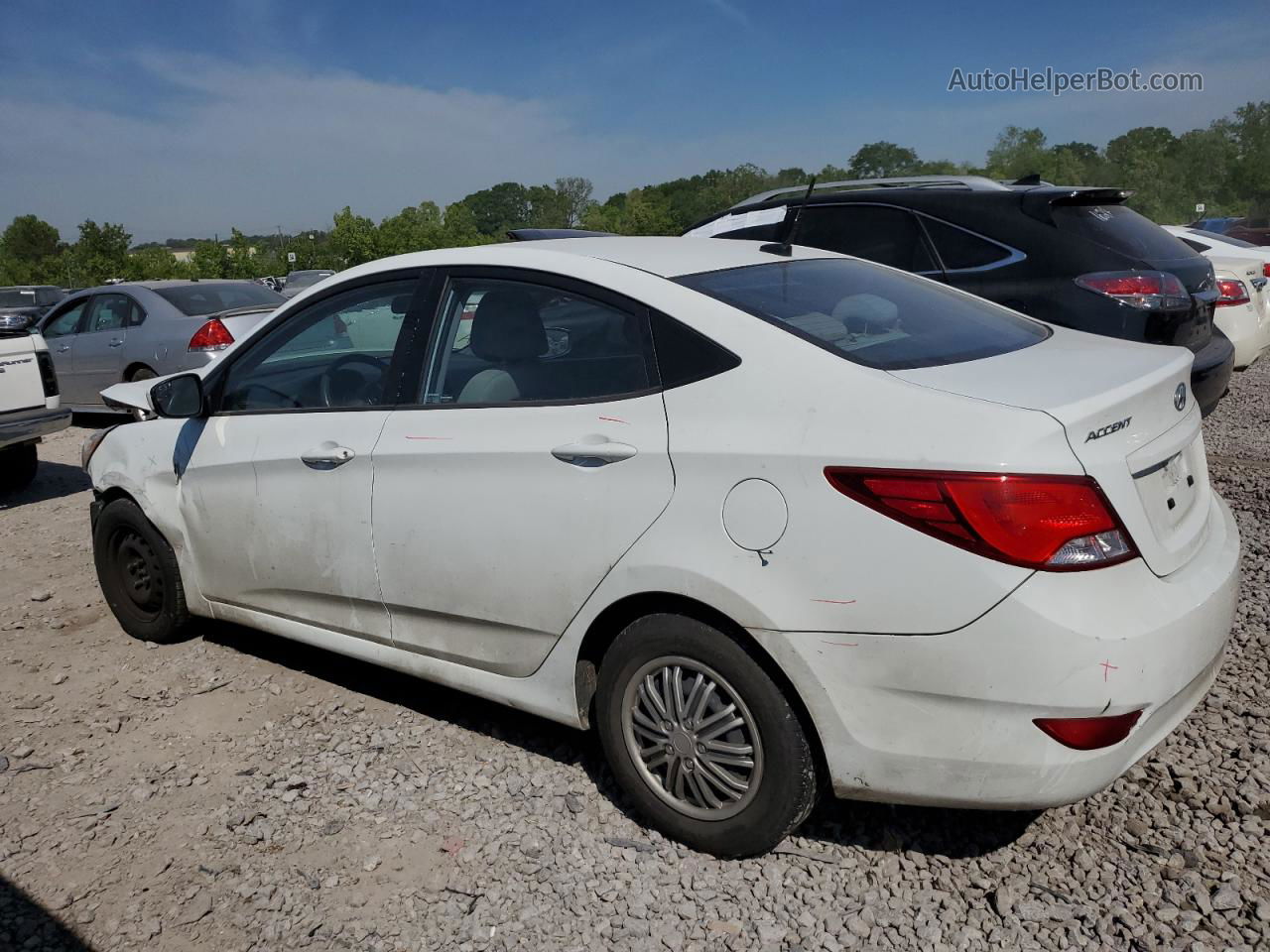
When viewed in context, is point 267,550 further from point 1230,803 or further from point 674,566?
point 1230,803

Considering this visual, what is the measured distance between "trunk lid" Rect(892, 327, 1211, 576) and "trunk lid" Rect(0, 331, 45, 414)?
733cm

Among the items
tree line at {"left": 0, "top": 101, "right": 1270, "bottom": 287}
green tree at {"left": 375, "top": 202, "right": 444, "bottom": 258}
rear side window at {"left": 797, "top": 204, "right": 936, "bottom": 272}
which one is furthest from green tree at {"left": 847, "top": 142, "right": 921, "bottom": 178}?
rear side window at {"left": 797, "top": 204, "right": 936, "bottom": 272}

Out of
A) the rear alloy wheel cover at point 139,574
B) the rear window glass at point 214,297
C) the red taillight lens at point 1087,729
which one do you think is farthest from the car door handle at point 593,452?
the rear window glass at point 214,297

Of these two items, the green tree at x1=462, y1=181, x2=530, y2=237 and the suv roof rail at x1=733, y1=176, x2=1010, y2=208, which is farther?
the green tree at x1=462, y1=181, x2=530, y2=237

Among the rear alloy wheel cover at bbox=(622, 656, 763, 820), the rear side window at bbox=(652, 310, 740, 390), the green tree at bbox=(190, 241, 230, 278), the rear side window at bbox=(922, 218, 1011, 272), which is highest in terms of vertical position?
the green tree at bbox=(190, 241, 230, 278)

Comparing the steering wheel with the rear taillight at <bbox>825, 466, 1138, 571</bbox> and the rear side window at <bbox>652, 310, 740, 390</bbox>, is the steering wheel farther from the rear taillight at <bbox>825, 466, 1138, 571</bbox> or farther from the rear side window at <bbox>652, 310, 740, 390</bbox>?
the rear taillight at <bbox>825, 466, 1138, 571</bbox>

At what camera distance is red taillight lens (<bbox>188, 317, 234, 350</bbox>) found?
10016 mm

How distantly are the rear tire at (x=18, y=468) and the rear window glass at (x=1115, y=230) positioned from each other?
783 cm

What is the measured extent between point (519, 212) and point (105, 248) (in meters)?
43.6

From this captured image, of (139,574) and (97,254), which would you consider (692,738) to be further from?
(97,254)

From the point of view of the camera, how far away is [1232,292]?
8.62m

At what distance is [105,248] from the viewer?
182 ft

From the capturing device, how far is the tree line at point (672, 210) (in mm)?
52938

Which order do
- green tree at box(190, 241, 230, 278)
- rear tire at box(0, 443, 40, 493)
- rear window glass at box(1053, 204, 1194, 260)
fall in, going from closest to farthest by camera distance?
rear window glass at box(1053, 204, 1194, 260), rear tire at box(0, 443, 40, 493), green tree at box(190, 241, 230, 278)
